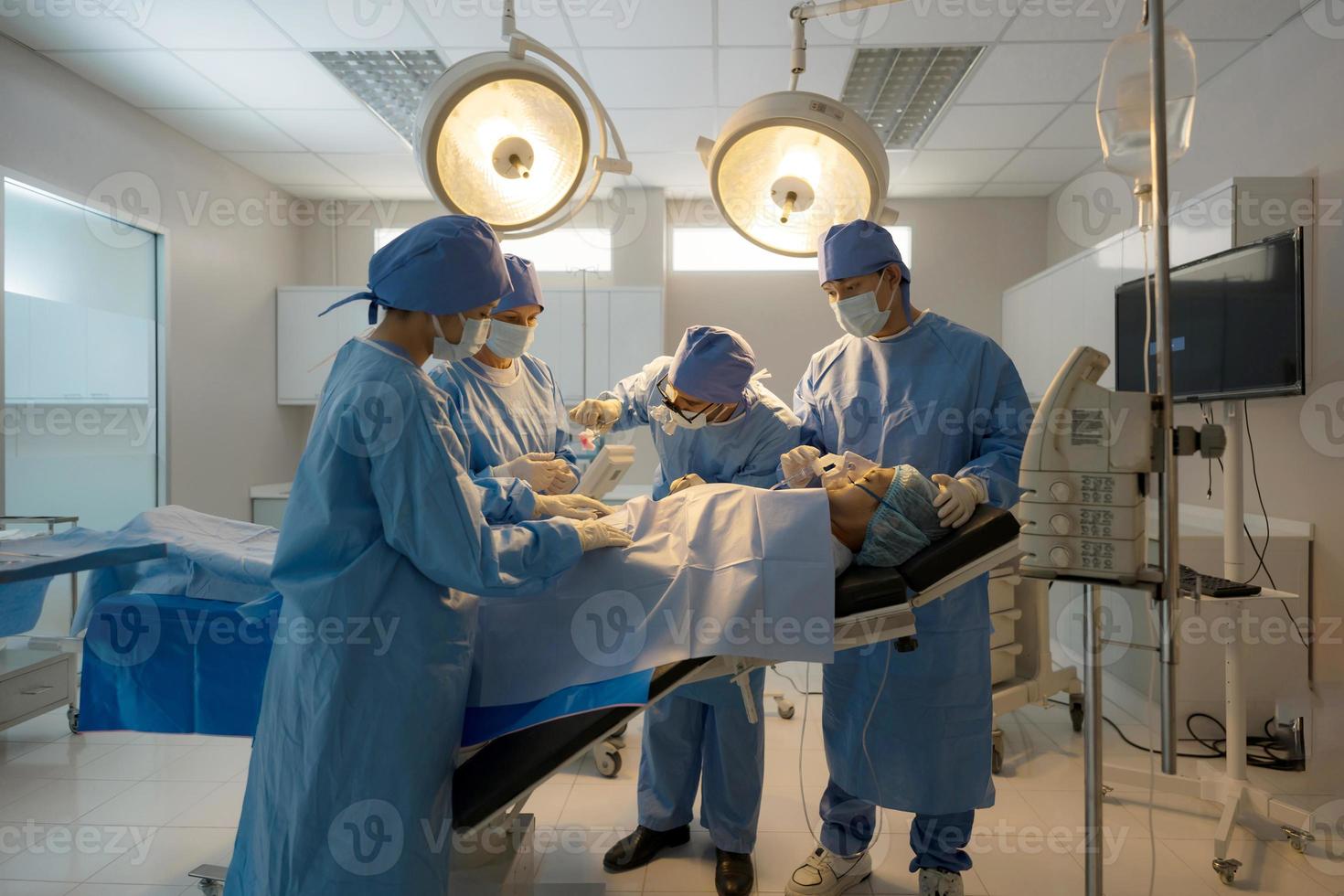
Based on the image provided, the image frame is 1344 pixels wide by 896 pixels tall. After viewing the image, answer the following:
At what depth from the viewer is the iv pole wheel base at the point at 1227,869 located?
2127mm

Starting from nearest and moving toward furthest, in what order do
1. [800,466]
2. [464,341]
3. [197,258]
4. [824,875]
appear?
[464,341] → [800,466] → [824,875] → [197,258]

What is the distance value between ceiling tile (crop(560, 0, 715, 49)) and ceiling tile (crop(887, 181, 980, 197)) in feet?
7.70

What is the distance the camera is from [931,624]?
187 cm

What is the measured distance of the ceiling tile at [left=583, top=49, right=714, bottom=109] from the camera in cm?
363

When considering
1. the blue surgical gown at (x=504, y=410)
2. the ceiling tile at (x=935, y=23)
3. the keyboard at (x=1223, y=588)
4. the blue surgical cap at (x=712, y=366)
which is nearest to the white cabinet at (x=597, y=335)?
the ceiling tile at (x=935, y=23)

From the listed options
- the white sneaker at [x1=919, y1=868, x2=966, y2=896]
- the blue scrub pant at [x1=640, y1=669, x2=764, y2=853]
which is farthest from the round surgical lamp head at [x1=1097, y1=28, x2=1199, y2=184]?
the white sneaker at [x1=919, y1=868, x2=966, y2=896]

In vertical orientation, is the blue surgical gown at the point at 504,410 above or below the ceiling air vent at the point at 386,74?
below

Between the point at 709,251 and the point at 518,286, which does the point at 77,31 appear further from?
the point at 709,251

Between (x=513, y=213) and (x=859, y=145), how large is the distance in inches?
26.2

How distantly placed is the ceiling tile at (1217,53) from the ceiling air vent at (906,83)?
3.24ft

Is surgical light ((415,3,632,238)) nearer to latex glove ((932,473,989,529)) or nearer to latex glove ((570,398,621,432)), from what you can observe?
latex glove ((570,398,621,432))

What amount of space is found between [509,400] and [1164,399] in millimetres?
1491

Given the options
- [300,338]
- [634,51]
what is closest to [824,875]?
[634,51]

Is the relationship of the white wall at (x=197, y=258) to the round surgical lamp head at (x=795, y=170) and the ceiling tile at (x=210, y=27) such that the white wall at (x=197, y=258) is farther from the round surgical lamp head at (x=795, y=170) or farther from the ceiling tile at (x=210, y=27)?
the round surgical lamp head at (x=795, y=170)
